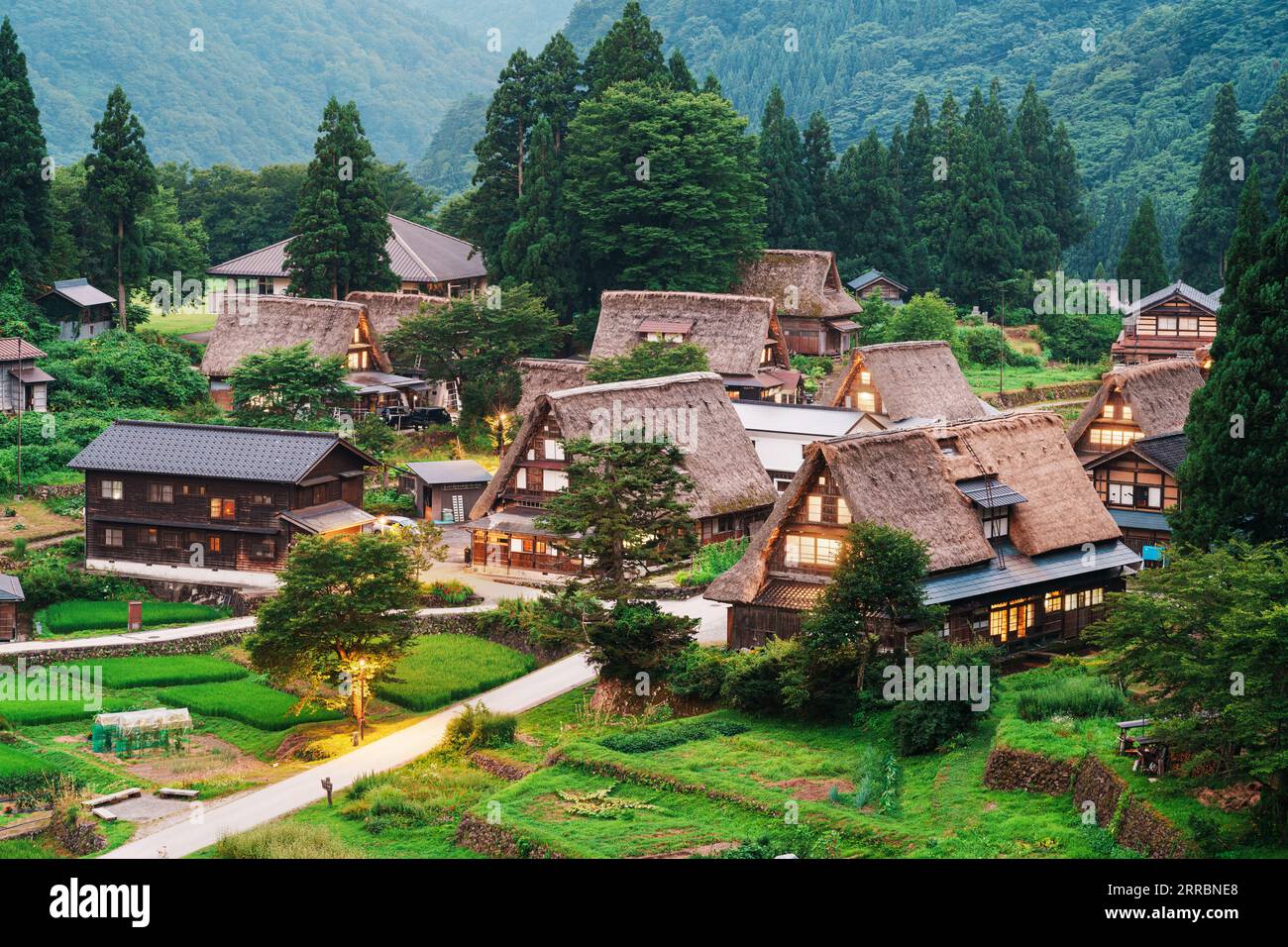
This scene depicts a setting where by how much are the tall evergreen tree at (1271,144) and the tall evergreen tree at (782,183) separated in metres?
22.4

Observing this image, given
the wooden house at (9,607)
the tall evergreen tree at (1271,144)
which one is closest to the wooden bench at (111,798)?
the wooden house at (9,607)

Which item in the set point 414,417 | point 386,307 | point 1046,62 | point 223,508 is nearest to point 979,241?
point 386,307

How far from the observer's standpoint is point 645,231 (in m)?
75.1

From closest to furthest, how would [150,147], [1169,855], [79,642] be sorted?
[1169,855] → [79,642] → [150,147]

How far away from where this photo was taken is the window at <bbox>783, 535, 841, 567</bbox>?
4294cm

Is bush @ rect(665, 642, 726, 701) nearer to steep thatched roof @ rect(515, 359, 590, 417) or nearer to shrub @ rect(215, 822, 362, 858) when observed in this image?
shrub @ rect(215, 822, 362, 858)

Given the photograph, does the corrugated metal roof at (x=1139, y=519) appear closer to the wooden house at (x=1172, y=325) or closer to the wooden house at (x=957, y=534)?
the wooden house at (x=957, y=534)

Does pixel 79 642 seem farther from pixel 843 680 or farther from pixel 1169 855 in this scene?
pixel 1169 855

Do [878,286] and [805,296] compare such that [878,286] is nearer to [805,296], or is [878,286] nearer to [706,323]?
[805,296]

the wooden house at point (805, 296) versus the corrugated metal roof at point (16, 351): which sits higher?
the wooden house at point (805, 296)

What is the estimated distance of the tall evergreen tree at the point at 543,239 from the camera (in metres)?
74.6

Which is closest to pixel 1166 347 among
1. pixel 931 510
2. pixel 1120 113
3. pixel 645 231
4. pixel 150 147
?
pixel 645 231

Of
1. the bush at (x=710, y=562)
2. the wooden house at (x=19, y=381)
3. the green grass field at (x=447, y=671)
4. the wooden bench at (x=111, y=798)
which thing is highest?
the wooden house at (x=19, y=381)

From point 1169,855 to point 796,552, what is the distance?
16338mm
